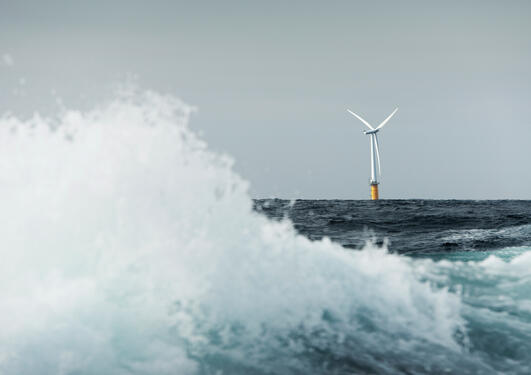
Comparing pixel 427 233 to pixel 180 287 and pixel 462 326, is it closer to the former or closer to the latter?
pixel 462 326

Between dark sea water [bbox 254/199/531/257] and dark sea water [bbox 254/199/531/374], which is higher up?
dark sea water [bbox 254/199/531/257]

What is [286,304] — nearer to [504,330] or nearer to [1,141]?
[504,330]

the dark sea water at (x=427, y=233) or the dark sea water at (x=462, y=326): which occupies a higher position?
the dark sea water at (x=427, y=233)

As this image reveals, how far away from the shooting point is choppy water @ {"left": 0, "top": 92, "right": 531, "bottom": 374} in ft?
17.3

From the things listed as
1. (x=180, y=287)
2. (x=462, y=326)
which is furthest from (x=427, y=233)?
(x=180, y=287)

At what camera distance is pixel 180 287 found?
20.4 ft

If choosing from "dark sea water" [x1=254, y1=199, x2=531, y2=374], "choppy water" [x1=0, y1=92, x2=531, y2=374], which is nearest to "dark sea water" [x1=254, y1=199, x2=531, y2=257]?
"dark sea water" [x1=254, y1=199, x2=531, y2=374]

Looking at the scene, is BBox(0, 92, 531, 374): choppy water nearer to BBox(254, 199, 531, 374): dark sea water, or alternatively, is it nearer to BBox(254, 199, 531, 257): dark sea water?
BBox(254, 199, 531, 374): dark sea water

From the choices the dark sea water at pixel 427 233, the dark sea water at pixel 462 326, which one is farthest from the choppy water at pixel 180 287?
the dark sea water at pixel 427 233

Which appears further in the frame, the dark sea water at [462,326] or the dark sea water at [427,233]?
the dark sea water at [427,233]

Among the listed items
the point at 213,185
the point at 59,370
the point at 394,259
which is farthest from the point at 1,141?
the point at 394,259

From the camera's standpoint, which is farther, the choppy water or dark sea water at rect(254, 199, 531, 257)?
dark sea water at rect(254, 199, 531, 257)

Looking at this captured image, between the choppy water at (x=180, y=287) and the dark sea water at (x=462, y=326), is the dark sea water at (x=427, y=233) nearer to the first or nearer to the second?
the dark sea water at (x=462, y=326)

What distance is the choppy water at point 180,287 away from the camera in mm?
5266
